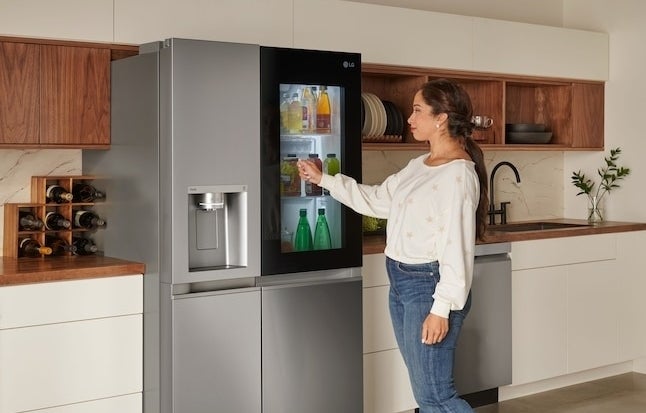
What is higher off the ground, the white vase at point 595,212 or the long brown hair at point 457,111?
the long brown hair at point 457,111

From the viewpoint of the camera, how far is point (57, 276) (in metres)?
3.36

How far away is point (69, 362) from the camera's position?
134 inches

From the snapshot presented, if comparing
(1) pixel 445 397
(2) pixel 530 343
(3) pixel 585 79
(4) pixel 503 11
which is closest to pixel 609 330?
(2) pixel 530 343

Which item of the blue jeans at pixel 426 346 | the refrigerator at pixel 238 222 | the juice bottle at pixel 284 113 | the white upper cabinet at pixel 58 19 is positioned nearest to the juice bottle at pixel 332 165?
the refrigerator at pixel 238 222

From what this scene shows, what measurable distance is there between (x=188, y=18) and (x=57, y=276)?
1.19 m

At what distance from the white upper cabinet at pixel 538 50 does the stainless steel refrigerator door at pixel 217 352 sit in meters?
2.06

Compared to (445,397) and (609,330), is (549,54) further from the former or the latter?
(445,397)

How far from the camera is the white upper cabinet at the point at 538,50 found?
496 cm

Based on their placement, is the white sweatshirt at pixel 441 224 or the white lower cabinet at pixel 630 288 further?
the white lower cabinet at pixel 630 288

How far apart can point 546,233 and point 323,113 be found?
1697 millimetres

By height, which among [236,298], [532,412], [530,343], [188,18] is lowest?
[532,412]

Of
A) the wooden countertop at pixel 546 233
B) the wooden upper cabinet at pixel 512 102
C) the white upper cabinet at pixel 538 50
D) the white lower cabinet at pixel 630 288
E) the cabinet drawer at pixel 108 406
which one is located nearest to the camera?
the cabinet drawer at pixel 108 406

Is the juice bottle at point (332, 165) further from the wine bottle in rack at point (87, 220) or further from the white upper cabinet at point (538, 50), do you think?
the white upper cabinet at point (538, 50)

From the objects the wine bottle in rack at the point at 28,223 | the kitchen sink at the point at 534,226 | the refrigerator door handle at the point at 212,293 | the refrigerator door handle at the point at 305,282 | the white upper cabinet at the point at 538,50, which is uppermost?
the white upper cabinet at the point at 538,50
